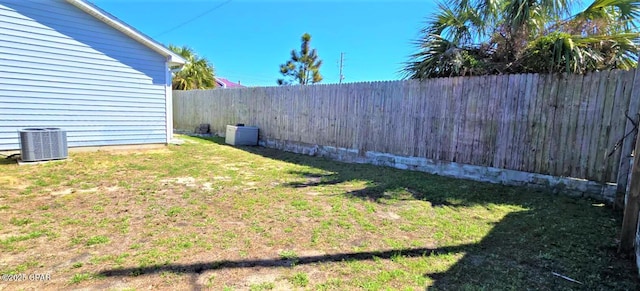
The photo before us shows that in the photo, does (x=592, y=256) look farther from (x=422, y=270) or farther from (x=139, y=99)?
(x=139, y=99)

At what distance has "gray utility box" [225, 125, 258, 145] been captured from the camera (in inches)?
348

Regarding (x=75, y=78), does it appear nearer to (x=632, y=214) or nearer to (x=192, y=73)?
(x=632, y=214)

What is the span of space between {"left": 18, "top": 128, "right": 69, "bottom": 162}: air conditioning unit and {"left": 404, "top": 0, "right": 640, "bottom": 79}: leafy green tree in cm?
677

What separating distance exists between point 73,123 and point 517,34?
8.83 m

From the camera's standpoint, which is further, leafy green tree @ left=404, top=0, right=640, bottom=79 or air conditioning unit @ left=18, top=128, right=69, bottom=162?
air conditioning unit @ left=18, top=128, right=69, bottom=162

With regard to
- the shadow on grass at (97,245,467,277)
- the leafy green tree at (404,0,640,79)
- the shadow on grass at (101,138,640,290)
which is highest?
the leafy green tree at (404,0,640,79)

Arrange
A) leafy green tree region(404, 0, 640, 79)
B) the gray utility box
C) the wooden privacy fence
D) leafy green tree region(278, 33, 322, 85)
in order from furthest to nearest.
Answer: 1. leafy green tree region(278, 33, 322, 85)
2. the gray utility box
3. leafy green tree region(404, 0, 640, 79)
4. the wooden privacy fence

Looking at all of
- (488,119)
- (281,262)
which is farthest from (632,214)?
(281,262)

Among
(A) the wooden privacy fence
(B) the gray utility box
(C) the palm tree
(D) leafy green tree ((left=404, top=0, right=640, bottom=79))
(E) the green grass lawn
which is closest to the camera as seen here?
(E) the green grass lawn

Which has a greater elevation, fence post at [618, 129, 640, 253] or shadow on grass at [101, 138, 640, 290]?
fence post at [618, 129, 640, 253]

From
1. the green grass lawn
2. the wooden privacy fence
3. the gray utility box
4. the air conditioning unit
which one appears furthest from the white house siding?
the wooden privacy fence

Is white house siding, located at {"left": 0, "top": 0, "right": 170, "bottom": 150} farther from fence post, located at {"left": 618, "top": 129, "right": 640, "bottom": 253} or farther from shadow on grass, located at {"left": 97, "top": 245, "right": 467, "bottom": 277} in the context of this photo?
fence post, located at {"left": 618, "top": 129, "right": 640, "bottom": 253}

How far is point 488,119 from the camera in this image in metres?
4.97

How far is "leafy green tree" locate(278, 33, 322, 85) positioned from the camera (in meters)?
22.6
